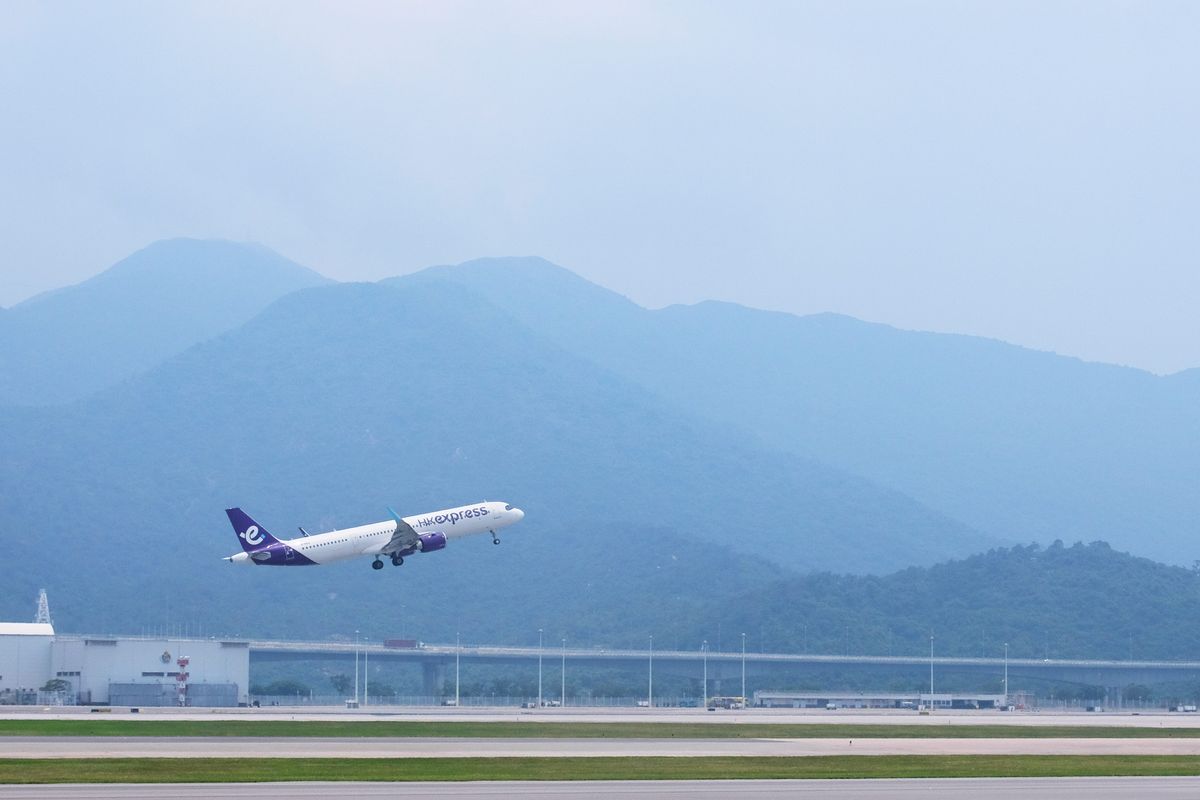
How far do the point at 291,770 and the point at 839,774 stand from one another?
77.9 feet

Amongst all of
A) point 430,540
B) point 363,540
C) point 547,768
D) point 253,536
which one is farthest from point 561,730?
point 547,768

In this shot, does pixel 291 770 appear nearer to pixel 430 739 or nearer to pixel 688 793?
pixel 688 793

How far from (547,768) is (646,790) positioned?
1285 centimetres

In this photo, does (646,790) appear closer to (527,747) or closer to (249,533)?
(527,747)

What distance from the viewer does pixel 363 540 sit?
133 m

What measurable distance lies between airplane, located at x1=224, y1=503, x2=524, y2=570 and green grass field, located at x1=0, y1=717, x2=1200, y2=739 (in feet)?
40.4

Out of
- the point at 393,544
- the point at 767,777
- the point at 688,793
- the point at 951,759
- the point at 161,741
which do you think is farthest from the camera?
the point at 393,544

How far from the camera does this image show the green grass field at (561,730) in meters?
111

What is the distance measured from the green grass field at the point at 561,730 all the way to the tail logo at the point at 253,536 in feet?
43.6

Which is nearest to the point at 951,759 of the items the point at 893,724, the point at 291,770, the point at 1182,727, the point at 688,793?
the point at 688,793

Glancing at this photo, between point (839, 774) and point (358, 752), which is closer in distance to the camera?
point (839, 774)

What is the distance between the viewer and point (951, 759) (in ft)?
288

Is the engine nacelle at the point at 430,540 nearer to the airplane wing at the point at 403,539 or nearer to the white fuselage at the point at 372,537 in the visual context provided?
the airplane wing at the point at 403,539

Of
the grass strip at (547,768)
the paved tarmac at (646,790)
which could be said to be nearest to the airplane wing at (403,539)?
the grass strip at (547,768)
